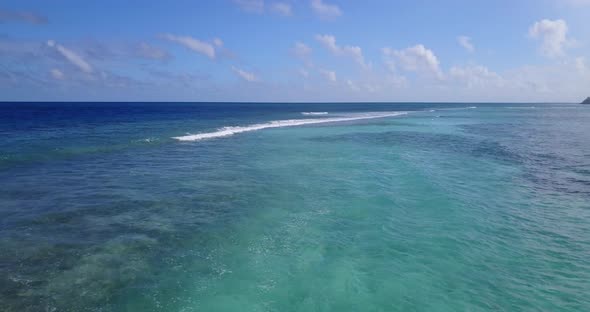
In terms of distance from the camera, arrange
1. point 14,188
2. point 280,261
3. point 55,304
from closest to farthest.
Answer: point 55,304 → point 280,261 → point 14,188

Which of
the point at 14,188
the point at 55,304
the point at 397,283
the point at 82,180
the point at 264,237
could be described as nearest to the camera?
the point at 55,304

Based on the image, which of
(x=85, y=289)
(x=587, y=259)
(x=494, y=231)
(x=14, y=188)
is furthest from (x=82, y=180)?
(x=587, y=259)

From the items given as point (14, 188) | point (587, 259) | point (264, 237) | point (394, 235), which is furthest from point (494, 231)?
point (14, 188)

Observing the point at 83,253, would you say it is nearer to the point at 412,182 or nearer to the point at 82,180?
the point at 82,180

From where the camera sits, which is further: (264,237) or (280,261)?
(264,237)

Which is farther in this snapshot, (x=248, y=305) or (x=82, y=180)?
(x=82, y=180)

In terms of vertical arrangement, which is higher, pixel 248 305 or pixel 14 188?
pixel 14 188

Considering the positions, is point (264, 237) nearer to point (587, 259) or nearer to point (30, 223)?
point (30, 223)

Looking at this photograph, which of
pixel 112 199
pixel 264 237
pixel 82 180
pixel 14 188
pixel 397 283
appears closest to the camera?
pixel 397 283

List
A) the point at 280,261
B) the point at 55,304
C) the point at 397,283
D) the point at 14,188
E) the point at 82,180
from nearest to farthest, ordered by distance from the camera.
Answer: the point at 55,304
the point at 397,283
the point at 280,261
the point at 14,188
the point at 82,180
